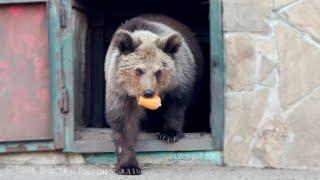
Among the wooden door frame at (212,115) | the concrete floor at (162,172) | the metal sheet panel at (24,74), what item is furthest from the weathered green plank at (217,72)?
the metal sheet panel at (24,74)

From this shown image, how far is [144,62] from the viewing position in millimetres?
5316

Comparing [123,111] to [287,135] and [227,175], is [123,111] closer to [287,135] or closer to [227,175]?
[227,175]

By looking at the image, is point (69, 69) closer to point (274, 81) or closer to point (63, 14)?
point (63, 14)

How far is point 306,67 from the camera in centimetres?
555

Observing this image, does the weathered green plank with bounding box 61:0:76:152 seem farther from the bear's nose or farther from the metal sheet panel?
the bear's nose

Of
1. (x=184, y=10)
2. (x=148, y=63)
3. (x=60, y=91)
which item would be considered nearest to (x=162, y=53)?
(x=148, y=63)

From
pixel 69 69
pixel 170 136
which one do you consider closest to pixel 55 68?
pixel 69 69

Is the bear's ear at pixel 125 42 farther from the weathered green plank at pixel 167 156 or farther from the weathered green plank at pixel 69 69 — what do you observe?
the weathered green plank at pixel 167 156

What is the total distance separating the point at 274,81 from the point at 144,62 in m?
1.05

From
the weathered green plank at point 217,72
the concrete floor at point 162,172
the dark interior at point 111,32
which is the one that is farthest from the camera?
the dark interior at point 111,32

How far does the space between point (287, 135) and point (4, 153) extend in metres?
2.28

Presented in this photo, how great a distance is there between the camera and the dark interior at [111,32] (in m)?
7.00

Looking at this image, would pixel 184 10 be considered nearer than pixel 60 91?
No

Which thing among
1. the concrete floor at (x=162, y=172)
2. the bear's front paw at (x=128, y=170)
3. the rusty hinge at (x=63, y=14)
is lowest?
the concrete floor at (x=162, y=172)
